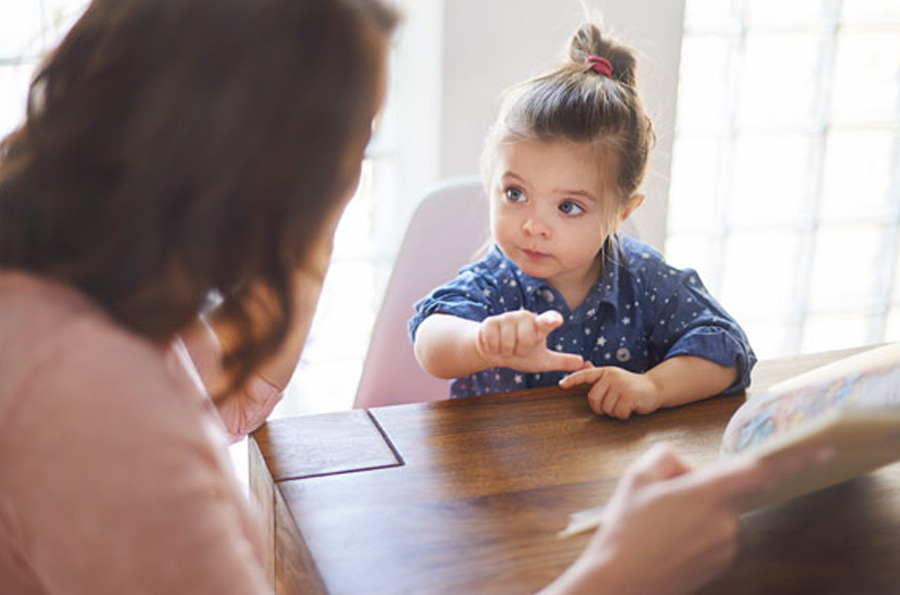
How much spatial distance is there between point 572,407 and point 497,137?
0.45 meters

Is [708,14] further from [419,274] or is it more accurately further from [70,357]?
[70,357]

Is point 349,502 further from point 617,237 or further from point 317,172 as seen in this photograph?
point 617,237

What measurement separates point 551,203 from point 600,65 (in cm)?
23

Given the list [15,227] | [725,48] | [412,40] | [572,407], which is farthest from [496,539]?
[725,48]

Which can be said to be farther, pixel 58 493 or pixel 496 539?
pixel 496 539

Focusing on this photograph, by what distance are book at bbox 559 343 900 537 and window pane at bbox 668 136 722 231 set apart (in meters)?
1.65

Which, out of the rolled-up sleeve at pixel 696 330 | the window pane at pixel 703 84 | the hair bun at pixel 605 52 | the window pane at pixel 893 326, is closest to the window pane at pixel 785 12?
the window pane at pixel 703 84

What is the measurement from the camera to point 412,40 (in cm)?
207

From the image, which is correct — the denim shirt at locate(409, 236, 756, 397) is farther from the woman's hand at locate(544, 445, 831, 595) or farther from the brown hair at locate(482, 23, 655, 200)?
the woman's hand at locate(544, 445, 831, 595)

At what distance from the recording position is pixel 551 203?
132cm

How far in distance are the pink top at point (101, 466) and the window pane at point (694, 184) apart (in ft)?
6.96

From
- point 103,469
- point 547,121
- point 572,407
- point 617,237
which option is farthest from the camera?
point 617,237

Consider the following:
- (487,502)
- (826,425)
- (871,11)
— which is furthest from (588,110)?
(871,11)

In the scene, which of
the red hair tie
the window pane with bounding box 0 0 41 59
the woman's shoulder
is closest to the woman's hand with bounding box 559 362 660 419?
the red hair tie
